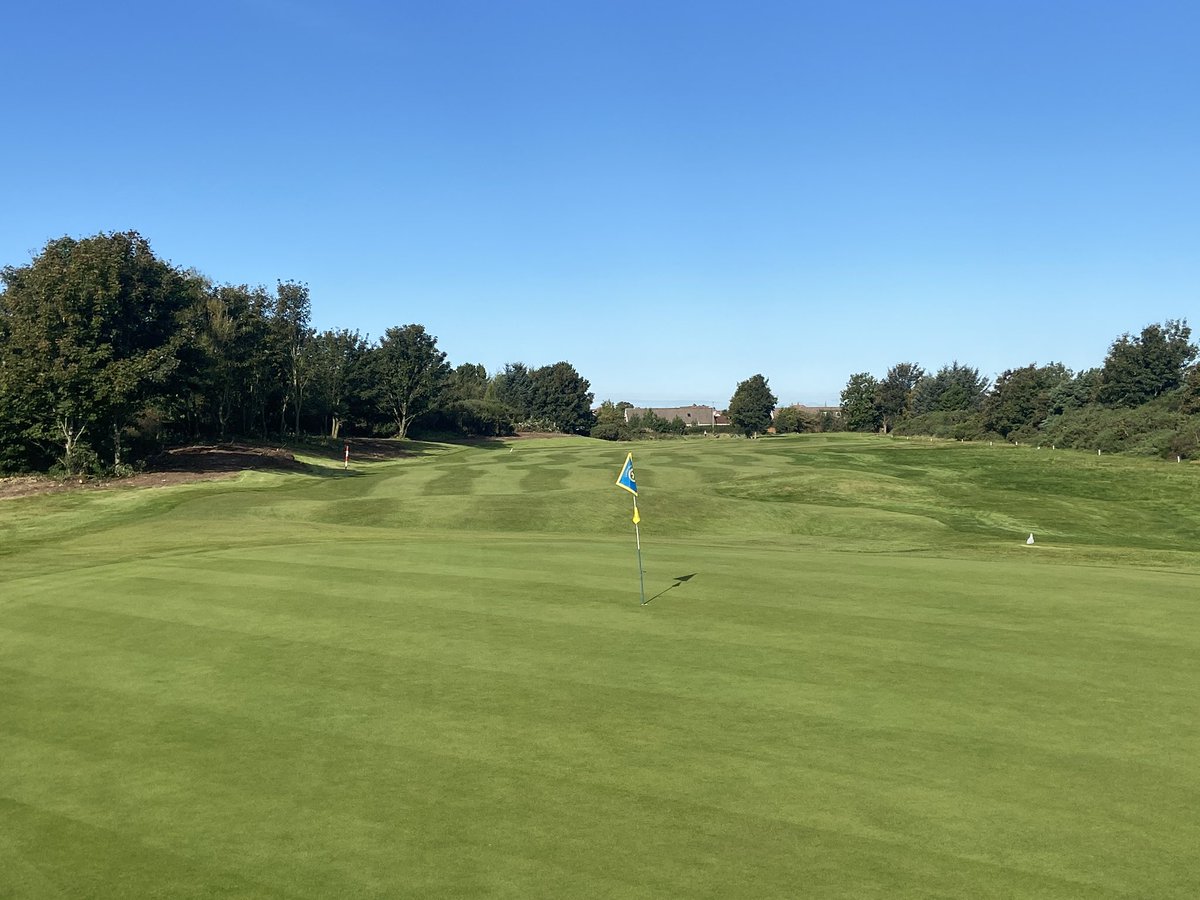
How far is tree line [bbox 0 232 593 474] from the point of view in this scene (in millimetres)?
42875

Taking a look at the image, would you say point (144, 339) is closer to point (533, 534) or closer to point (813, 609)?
point (533, 534)

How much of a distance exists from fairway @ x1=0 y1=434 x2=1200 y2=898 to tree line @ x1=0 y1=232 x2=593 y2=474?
24.0 meters

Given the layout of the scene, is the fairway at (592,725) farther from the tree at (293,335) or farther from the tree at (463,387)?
the tree at (463,387)

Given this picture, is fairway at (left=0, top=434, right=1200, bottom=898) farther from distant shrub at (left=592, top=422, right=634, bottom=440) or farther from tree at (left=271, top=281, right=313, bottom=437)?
distant shrub at (left=592, top=422, right=634, bottom=440)

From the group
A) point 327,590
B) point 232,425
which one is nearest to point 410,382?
point 232,425

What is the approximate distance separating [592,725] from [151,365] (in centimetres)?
4203

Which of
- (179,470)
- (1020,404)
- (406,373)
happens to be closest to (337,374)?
(406,373)

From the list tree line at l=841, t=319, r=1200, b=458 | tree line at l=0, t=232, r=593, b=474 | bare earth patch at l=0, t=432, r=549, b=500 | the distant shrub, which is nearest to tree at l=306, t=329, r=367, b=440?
tree line at l=0, t=232, r=593, b=474

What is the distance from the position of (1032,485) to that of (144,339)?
2114 inches

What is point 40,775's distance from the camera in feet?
30.1

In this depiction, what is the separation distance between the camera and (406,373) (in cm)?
10338

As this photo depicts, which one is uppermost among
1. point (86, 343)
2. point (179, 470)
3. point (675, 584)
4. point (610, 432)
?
point (86, 343)

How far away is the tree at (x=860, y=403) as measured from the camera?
165 meters

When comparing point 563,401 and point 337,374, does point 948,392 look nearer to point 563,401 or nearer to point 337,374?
point 563,401
